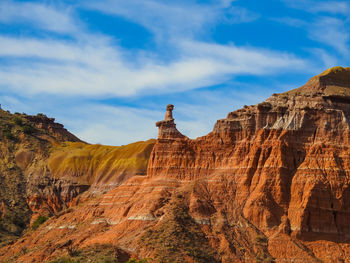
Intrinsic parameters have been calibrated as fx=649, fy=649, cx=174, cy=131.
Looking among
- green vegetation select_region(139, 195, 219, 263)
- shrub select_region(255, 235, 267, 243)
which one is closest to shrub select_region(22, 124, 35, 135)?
green vegetation select_region(139, 195, 219, 263)

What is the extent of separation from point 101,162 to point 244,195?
2626 inches

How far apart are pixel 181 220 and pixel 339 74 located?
37646 millimetres

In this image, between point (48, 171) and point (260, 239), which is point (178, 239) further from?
point (48, 171)

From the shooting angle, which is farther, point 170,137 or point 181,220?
point 170,137

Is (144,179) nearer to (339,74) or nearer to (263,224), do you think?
(263,224)

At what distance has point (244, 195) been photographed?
317 feet

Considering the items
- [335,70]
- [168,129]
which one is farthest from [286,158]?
[168,129]

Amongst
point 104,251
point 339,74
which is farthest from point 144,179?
point 339,74

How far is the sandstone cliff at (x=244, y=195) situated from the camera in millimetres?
88438

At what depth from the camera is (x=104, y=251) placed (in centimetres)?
8681

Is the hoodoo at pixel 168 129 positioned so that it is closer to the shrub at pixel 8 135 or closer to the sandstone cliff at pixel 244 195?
the sandstone cliff at pixel 244 195

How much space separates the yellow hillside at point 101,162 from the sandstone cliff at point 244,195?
113 feet

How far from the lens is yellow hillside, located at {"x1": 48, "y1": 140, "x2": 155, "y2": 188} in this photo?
14589 centimetres

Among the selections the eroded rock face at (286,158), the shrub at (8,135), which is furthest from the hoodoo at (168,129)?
the shrub at (8,135)
